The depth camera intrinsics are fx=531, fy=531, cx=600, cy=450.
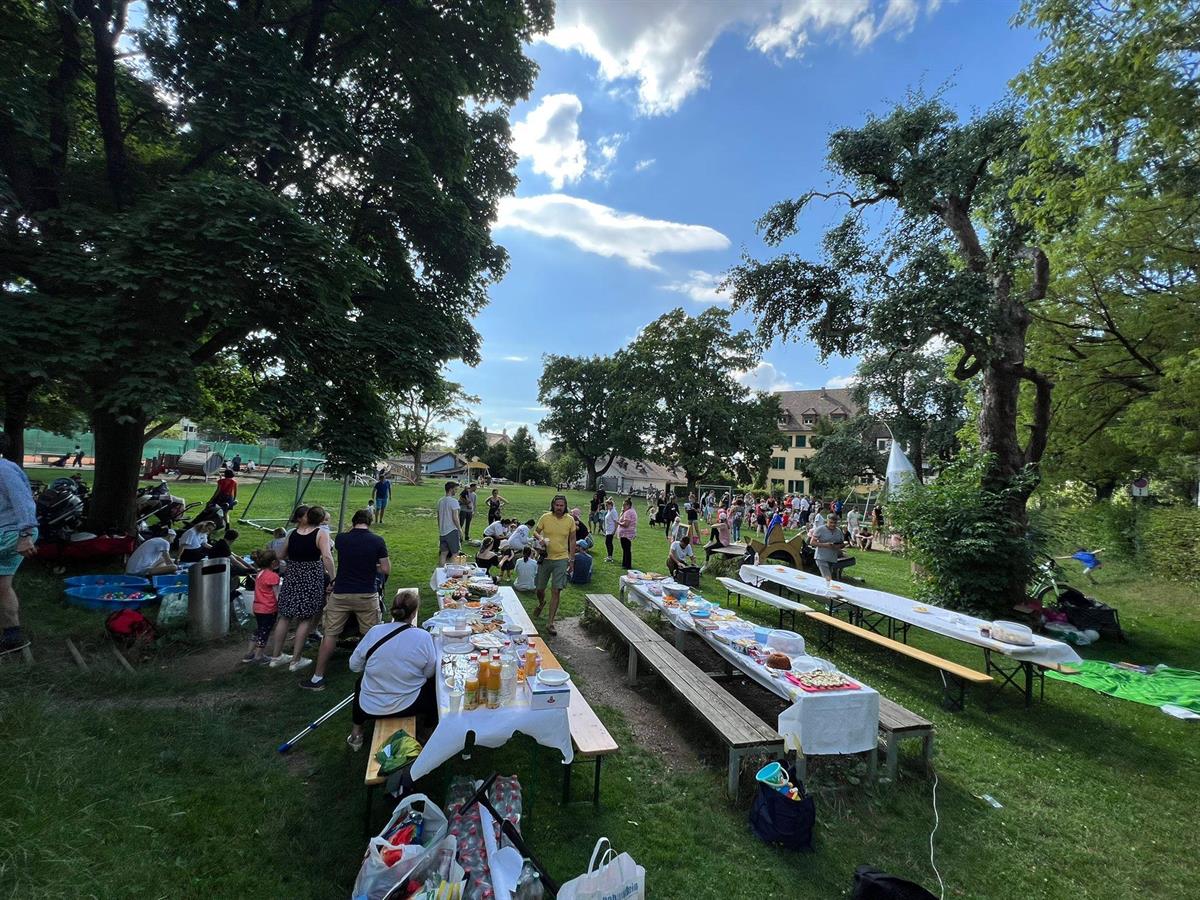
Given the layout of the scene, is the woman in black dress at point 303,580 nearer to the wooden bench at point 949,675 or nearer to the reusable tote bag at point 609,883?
the reusable tote bag at point 609,883

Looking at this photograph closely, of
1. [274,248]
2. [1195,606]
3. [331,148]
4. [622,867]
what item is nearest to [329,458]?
[274,248]

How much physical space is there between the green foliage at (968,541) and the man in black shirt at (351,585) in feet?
32.0

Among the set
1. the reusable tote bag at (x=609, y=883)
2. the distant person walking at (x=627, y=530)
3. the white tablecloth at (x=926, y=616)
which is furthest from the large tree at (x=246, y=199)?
the white tablecloth at (x=926, y=616)

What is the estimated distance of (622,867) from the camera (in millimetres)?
2676

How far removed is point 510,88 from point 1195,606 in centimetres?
1782

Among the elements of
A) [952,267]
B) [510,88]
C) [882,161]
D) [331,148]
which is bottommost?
[952,267]

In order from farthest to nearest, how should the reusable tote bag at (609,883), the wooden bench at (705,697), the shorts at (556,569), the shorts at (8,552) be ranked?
1. the shorts at (556,569)
2. the shorts at (8,552)
3. the wooden bench at (705,697)
4. the reusable tote bag at (609,883)

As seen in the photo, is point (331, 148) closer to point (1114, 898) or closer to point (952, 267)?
point (952, 267)

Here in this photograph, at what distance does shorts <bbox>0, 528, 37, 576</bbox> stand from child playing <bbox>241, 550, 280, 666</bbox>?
2.04 meters

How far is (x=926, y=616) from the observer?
732cm

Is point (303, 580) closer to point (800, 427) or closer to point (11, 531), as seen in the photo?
point (11, 531)

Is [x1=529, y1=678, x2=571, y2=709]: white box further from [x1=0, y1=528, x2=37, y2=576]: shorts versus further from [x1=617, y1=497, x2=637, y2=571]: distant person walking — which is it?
[x1=617, y1=497, x2=637, y2=571]: distant person walking

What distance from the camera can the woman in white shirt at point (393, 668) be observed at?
410 centimetres

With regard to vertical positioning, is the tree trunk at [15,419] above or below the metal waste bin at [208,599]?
above
